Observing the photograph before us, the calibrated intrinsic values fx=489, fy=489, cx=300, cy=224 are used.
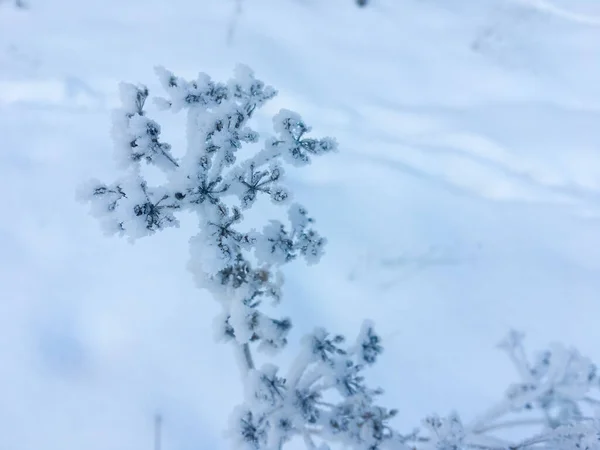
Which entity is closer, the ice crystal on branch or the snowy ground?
the ice crystal on branch

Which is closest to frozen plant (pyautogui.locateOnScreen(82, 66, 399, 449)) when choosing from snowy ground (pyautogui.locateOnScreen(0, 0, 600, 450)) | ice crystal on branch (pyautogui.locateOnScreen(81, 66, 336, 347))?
ice crystal on branch (pyautogui.locateOnScreen(81, 66, 336, 347))

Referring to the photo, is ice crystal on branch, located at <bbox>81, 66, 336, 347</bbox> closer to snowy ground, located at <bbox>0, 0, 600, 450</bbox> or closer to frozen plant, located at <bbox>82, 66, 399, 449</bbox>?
frozen plant, located at <bbox>82, 66, 399, 449</bbox>

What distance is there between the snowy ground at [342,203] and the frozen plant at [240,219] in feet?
3.75

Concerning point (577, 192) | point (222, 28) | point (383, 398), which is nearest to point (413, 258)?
point (383, 398)

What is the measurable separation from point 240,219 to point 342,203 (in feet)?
6.29

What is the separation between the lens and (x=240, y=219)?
5.55 feet

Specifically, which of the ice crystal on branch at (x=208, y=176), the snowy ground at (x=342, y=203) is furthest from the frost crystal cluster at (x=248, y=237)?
the snowy ground at (x=342, y=203)

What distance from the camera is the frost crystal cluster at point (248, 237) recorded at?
159 cm

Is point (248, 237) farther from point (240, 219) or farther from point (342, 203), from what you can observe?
point (342, 203)

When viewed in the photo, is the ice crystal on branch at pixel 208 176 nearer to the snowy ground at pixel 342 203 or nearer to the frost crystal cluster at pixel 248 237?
the frost crystal cluster at pixel 248 237

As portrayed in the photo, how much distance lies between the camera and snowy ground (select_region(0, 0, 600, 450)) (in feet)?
9.83

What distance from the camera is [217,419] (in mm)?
2953

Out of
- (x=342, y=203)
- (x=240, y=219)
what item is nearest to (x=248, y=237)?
(x=240, y=219)

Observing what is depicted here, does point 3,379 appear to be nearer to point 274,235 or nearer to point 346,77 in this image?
point 274,235
